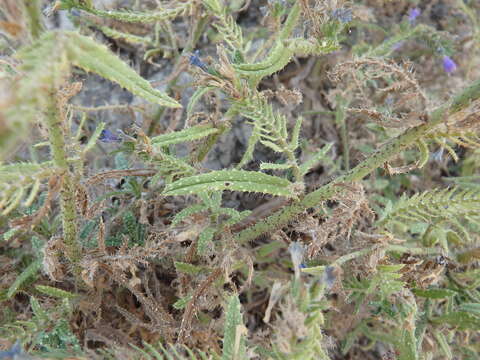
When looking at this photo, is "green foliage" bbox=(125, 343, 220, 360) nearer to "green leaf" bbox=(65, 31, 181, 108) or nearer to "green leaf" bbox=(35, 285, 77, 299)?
"green leaf" bbox=(35, 285, 77, 299)

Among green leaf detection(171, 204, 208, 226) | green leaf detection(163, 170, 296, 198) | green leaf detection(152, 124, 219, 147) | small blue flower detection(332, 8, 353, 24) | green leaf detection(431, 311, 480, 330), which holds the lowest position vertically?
green leaf detection(431, 311, 480, 330)

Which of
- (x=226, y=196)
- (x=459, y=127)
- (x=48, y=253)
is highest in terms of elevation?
(x=459, y=127)

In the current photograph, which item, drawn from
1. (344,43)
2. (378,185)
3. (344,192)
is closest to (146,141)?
(344,192)

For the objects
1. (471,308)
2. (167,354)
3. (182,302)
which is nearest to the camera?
(167,354)

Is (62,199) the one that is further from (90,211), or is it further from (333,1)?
(333,1)

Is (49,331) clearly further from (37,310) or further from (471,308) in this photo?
(471,308)

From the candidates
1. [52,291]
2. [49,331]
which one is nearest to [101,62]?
[52,291]

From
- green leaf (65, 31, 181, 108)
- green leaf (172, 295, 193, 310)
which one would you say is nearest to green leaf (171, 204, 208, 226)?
green leaf (172, 295, 193, 310)
